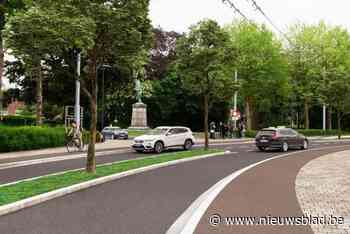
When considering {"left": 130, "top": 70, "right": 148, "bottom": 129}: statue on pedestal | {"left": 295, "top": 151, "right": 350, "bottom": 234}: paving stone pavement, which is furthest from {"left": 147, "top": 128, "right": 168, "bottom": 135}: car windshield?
{"left": 130, "top": 70, "right": 148, "bottom": 129}: statue on pedestal

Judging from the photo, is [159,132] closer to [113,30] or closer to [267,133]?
[267,133]

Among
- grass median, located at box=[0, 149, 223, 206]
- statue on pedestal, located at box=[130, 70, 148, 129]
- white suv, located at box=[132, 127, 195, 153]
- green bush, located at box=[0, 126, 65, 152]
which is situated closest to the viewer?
grass median, located at box=[0, 149, 223, 206]

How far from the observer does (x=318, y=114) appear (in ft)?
255

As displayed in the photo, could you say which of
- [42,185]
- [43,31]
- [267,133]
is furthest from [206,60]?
[42,185]

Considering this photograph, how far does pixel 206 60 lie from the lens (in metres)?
26.4

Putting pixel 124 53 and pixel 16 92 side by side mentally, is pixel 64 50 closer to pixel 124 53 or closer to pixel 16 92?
pixel 124 53

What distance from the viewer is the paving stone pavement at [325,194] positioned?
762 centimetres

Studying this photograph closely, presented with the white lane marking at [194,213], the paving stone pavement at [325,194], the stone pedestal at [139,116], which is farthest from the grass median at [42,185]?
the stone pedestal at [139,116]

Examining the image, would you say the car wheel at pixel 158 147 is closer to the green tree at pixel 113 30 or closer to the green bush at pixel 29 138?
the green bush at pixel 29 138

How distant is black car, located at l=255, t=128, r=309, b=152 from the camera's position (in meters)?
29.7

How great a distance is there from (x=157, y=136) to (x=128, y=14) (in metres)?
13.8

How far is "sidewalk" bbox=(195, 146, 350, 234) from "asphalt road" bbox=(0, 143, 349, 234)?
730 millimetres

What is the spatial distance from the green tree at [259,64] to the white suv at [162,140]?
945 inches

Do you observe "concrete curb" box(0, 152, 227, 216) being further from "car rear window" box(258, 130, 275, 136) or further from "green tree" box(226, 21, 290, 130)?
"green tree" box(226, 21, 290, 130)
